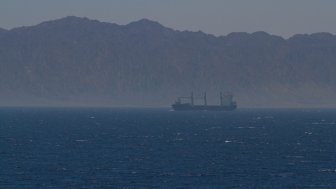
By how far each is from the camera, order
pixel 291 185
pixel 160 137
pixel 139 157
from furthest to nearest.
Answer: pixel 160 137, pixel 139 157, pixel 291 185

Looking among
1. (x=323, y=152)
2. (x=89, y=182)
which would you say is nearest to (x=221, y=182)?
(x=89, y=182)

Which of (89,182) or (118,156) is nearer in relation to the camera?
(89,182)

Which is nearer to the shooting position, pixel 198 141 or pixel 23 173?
pixel 23 173

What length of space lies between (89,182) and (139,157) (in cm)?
2463

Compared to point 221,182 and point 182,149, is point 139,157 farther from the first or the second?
point 221,182

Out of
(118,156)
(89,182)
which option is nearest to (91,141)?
(118,156)

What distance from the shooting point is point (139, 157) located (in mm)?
108500

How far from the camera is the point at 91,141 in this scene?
138 m

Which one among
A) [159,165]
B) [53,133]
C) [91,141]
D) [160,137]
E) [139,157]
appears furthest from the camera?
[53,133]

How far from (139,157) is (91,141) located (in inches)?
1212

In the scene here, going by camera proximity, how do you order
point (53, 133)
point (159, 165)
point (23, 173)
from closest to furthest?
point (23, 173) < point (159, 165) < point (53, 133)

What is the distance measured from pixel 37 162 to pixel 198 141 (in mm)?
41201

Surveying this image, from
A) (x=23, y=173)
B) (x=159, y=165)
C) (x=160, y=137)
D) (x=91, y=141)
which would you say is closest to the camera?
(x=23, y=173)

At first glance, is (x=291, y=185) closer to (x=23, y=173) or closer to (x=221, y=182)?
(x=221, y=182)
